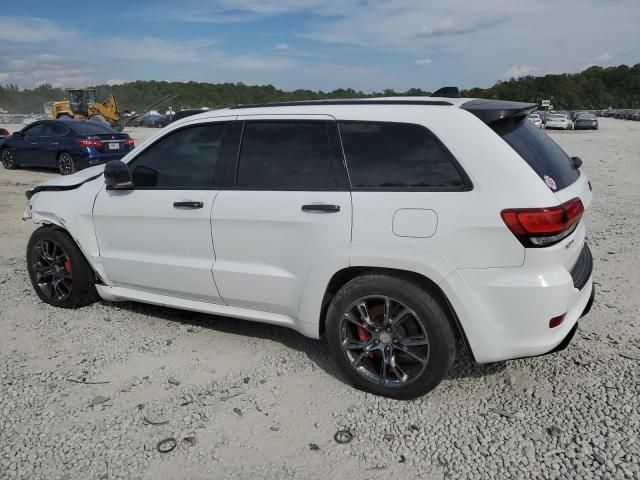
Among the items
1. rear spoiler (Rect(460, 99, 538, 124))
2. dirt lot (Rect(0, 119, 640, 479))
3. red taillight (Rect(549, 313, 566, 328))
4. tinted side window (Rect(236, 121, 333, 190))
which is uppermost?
rear spoiler (Rect(460, 99, 538, 124))

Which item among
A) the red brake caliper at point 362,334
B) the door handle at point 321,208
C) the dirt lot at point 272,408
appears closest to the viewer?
the dirt lot at point 272,408

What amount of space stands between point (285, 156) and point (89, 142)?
11283mm

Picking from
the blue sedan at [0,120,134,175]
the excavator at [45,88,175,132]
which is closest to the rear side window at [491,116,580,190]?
the blue sedan at [0,120,134,175]

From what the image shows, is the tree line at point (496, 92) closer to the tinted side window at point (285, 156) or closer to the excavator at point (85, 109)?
the excavator at point (85, 109)

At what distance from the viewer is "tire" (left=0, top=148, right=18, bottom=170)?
15.0 meters

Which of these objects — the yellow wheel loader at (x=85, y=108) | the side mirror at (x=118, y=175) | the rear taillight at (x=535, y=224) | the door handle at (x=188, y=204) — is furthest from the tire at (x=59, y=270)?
the yellow wheel loader at (x=85, y=108)

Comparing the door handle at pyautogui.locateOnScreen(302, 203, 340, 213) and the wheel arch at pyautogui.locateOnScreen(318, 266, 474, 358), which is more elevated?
the door handle at pyautogui.locateOnScreen(302, 203, 340, 213)

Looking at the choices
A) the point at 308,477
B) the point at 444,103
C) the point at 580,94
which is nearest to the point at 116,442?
the point at 308,477

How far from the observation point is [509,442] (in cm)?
283

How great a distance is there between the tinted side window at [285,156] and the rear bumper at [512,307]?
3.49ft

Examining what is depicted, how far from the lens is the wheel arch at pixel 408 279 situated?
9.91 ft

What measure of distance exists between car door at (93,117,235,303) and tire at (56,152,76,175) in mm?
10120

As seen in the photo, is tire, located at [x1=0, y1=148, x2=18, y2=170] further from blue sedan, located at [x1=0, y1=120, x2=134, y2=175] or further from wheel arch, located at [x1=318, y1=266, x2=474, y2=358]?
wheel arch, located at [x1=318, y1=266, x2=474, y2=358]

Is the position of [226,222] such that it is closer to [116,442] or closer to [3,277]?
[116,442]
